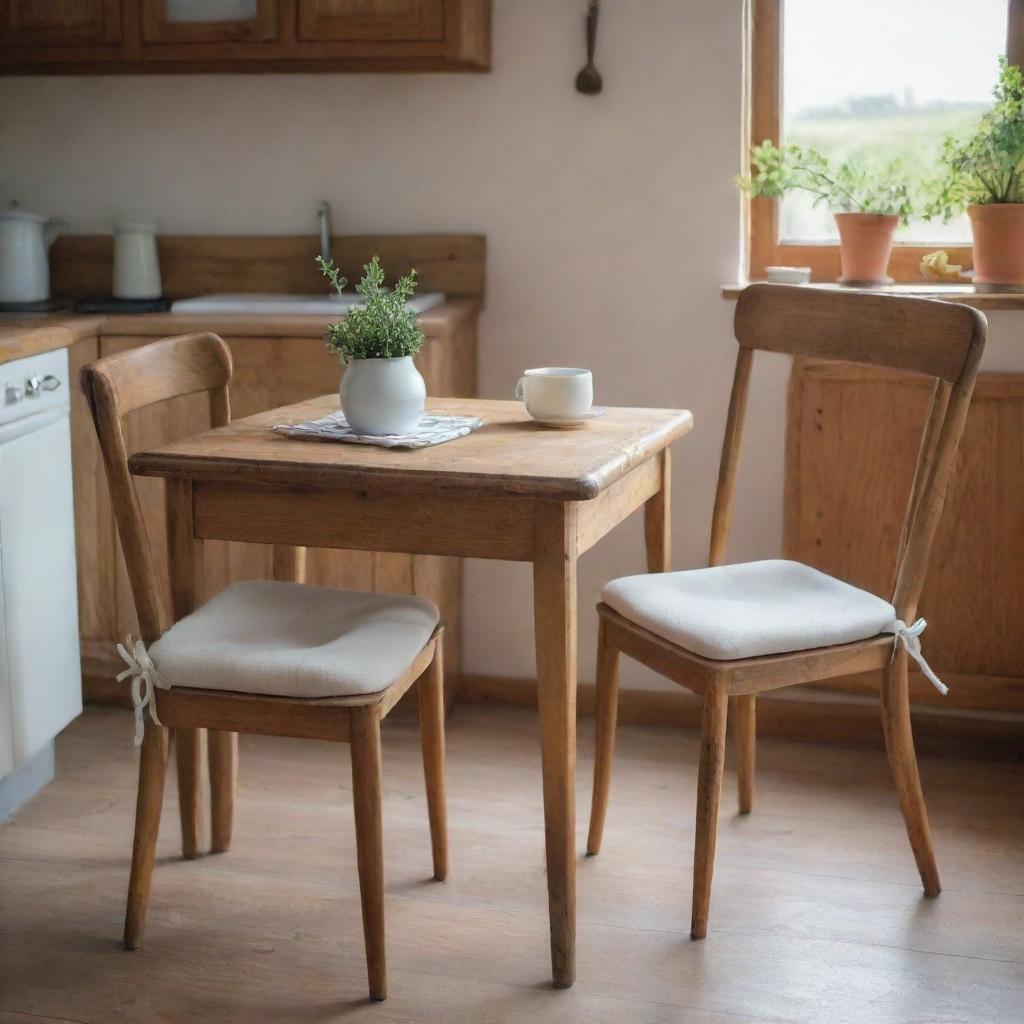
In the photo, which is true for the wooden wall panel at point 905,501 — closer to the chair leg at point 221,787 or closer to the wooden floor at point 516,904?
the wooden floor at point 516,904

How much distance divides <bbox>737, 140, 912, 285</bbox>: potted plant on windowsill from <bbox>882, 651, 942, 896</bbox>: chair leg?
1087 mm

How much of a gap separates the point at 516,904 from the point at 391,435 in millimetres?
804

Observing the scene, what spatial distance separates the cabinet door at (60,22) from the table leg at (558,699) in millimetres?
1783

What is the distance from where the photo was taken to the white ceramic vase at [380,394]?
6.95 ft

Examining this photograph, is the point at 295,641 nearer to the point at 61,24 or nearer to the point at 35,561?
the point at 35,561

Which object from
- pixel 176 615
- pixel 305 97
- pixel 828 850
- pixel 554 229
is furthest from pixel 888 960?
pixel 305 97

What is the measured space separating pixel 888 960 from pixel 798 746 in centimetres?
96

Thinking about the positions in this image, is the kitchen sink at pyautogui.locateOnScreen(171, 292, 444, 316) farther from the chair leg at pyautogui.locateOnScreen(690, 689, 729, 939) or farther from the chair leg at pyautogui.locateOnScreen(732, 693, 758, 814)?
the chair leg at pyautogui.locateOnScreen(690, 689, 729, 939)

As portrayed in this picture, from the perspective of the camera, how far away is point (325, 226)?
323 cm

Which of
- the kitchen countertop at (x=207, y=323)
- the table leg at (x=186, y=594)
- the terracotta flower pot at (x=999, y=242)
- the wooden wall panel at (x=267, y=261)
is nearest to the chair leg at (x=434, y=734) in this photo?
the table leg at (x=186, y=594)

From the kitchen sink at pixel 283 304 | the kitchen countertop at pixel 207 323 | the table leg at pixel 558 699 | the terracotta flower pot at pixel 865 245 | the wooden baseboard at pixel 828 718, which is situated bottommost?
the wooden baseboard at pixel 828 718

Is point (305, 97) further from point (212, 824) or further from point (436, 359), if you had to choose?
point (212, 824)

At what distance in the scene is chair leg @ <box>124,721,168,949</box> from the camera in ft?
7.01

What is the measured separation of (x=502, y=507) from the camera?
6.45ft
